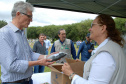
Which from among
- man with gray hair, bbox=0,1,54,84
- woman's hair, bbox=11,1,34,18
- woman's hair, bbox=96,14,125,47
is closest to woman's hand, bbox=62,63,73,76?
man with gray hair, bbox=0,1,54,84

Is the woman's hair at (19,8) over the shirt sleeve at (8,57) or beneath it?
over

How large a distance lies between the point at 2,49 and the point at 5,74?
326 mm

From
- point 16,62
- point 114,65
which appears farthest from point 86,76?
point 16,62

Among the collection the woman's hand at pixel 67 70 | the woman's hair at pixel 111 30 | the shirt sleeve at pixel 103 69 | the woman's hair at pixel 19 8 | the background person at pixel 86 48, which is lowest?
the background person at pixel 86 48

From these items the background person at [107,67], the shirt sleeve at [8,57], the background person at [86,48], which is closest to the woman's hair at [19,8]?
the shirt sleeve at [8,57]

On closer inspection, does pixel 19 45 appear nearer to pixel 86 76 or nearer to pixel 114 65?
pixel 86 76

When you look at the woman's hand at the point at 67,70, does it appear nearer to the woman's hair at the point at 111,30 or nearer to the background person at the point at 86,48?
the woman's hair at the point at 111,30

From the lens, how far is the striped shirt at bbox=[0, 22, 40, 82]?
46.3 inches

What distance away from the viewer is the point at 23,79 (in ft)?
4.44

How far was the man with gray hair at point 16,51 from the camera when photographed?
3.87 ft

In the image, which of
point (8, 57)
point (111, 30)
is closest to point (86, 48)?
point (111, 30)

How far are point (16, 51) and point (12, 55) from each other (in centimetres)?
10

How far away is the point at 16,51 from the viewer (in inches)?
50.5

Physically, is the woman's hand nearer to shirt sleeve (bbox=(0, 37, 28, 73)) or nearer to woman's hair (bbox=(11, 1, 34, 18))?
shirt sleeve (bbox=(0, 37, 28, 73))
